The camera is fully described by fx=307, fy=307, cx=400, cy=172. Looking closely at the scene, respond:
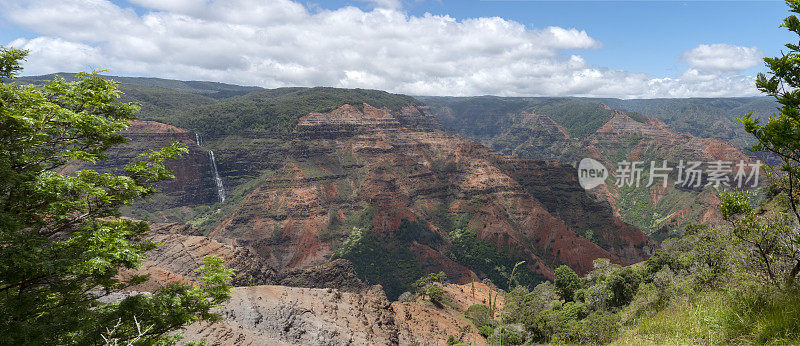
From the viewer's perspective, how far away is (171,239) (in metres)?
52.2

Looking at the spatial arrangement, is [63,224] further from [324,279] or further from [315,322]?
[324,279]

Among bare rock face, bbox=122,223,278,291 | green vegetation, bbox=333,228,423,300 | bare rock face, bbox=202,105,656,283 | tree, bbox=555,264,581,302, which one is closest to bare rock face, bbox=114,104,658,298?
bare rock face, bbox=202,105,656,283

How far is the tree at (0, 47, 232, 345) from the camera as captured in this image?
23.9 ft

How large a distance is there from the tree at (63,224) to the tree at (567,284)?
51.0 metres

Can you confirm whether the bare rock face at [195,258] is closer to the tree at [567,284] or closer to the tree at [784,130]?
the tree at [567,284]

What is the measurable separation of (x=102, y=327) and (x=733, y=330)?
1514cm

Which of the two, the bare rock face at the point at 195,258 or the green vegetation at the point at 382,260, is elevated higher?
the bare rock face at the point at 195,258

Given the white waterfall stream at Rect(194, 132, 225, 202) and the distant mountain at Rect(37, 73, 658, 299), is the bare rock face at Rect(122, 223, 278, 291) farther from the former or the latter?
the white waterfall stream at Rect(194, 132, 225, 202)

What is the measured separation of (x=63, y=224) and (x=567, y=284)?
5506cm

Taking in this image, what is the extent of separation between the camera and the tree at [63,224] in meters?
7.27

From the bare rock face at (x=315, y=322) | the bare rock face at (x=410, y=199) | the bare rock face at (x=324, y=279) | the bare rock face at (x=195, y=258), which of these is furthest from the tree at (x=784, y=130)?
the bare rock face at (x=410, y=199)

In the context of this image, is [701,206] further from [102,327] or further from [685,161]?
[102,327]

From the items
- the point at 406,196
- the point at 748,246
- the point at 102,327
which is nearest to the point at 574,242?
the point at 406,196

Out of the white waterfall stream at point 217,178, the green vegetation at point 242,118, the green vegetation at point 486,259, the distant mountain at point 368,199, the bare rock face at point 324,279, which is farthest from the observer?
the green vegetation at point 242,118
